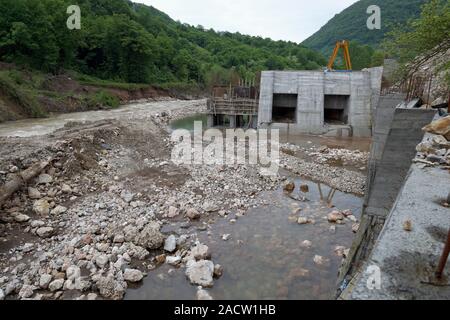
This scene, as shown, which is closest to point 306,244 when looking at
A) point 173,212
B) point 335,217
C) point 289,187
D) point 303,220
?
point 303,220

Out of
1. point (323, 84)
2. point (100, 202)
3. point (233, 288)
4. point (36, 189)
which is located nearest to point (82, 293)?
point (233, 288)

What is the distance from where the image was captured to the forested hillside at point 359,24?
76.1m

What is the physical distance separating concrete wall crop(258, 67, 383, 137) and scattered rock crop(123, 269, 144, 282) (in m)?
17.7

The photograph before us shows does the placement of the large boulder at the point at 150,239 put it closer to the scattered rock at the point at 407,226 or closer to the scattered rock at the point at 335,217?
the scattered rock at the point at 335,217

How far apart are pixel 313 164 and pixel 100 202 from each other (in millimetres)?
9677

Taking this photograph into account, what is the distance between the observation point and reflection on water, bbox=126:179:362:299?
239 inches

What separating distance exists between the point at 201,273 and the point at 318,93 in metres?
19.0

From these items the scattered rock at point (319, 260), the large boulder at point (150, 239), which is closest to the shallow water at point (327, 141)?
the scattered rock at point (319, 260)

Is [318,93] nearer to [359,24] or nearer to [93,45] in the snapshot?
[93,45]

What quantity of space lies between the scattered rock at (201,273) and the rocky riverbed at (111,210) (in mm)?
20

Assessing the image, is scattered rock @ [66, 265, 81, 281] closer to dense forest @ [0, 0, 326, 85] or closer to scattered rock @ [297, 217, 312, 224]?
scattered rock @ [297, 217, 312, 224]

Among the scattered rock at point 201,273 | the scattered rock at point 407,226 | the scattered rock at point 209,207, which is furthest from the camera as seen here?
the scattered rock at point 209,207
